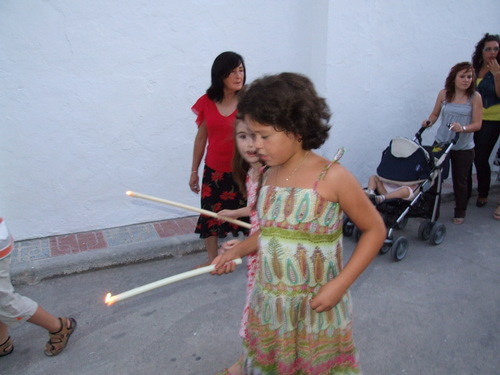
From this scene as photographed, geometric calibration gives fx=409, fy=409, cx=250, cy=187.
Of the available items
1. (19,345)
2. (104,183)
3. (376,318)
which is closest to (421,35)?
(376,318)

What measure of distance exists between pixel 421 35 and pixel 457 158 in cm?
191

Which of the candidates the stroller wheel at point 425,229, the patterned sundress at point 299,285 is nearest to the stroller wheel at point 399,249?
the stroller wheel at point 425,229

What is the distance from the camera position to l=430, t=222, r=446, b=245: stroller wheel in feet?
14.1

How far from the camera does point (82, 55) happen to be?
3.93m

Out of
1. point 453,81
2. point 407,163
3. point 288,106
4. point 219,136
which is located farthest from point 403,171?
point 288,106

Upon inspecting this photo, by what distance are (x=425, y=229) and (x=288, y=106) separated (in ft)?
11.5

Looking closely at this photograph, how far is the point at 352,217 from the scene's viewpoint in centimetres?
155

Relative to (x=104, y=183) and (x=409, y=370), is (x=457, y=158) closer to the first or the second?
(x=409, y=370)

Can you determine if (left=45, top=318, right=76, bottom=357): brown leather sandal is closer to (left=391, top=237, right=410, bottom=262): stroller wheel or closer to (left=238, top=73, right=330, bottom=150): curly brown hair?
(left=238, top=73, right=330, bottom=150): curly brown hair

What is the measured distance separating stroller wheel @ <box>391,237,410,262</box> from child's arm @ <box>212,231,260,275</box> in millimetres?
2469

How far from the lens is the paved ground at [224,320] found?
2648 mm

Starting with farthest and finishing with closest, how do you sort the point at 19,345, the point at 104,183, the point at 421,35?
1. the point at 421,35
2. the point at 104,183
3. the point at 19,345

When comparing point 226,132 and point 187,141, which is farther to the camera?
point 187,141

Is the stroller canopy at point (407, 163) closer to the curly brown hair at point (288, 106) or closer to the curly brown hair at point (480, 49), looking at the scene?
the curly brown hair at point (480, 49)
